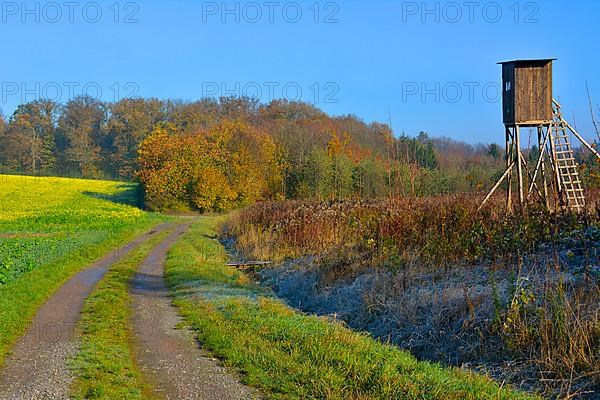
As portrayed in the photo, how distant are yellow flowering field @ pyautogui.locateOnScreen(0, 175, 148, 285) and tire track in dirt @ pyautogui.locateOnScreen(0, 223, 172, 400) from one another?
341 centimetres

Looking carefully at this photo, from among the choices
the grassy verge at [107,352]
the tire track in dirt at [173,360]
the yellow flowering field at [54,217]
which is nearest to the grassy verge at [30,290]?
the yellow flowering field at [54,217]

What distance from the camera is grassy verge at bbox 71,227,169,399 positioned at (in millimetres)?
6331

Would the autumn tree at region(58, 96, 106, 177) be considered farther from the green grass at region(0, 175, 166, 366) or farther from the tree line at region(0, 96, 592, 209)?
the green grass at region(0, 175, 166, 366)

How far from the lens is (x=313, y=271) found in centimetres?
1439

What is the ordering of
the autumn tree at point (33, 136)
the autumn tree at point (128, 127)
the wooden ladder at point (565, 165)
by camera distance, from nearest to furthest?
the wooden ladder at point (565, 165)
the autumn tree at point (128, 127)
the autumn tree at point (33, 136)

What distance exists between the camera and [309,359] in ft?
23.2

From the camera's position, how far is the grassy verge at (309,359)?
19.5ft

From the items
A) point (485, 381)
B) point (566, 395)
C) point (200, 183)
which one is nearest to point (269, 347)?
point (485, 381)

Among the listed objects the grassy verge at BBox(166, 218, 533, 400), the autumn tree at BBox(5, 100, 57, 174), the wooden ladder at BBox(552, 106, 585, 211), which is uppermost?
the autumn tree at BBox(5, 100, 57, 174)

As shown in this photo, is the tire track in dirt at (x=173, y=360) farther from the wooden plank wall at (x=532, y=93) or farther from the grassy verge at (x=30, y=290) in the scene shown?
the wooden plank wall at (x=532, y=93)

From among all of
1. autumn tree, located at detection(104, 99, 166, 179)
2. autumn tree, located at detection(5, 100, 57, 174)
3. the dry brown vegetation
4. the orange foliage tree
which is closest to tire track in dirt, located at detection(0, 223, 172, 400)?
the dry brown vegetation

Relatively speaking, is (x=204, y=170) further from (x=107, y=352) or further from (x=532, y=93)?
(x=107, y=352)

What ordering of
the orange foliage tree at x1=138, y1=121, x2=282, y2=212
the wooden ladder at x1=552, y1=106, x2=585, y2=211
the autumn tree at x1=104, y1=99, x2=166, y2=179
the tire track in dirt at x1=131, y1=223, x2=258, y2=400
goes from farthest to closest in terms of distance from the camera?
1. the autumn tree at x1=104, y1=99, x2=166, y2=179
2. the orange foliage tree at x1=138, y1=121, x2=282, y2=212
3. the wooden ladder at x1=552, y1=106, x2=585, y2=211
4. the tire track in dirt at x1=131, y1=223, x2=258, y2=400

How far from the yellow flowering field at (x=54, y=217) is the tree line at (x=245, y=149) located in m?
4.92
